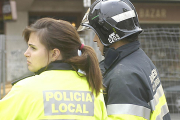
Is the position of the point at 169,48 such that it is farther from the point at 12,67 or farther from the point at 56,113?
the point at 56,113

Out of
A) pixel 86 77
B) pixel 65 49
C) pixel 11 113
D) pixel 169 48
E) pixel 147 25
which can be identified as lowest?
pixel 147 25

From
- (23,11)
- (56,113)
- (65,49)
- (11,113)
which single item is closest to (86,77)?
(65,49)

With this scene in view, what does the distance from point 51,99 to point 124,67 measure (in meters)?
0.64

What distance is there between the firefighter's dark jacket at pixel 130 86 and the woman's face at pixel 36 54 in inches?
19.3

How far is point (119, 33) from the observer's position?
7.36 ft

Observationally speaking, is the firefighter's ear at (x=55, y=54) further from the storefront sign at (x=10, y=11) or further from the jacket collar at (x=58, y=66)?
the storefront sign at (x=10, y=11)

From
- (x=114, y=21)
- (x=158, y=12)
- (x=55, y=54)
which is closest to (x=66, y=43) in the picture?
(x=55, y=54)

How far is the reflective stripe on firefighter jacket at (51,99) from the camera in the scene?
1.56 meters

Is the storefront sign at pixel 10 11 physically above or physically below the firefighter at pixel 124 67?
below

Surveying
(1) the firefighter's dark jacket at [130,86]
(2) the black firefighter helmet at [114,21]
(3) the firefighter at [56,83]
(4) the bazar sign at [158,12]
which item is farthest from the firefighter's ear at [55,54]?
(4) the bazar sign at [158,12]

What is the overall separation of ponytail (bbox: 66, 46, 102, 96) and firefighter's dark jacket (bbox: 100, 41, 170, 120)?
0.17 m

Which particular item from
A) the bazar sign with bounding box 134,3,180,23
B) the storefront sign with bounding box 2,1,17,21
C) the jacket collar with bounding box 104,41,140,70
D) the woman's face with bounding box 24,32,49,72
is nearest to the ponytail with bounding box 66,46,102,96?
the woman's face with bounding box 24,32,49,72

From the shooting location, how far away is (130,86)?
193 centimetres

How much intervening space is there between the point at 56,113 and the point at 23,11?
1146cm
